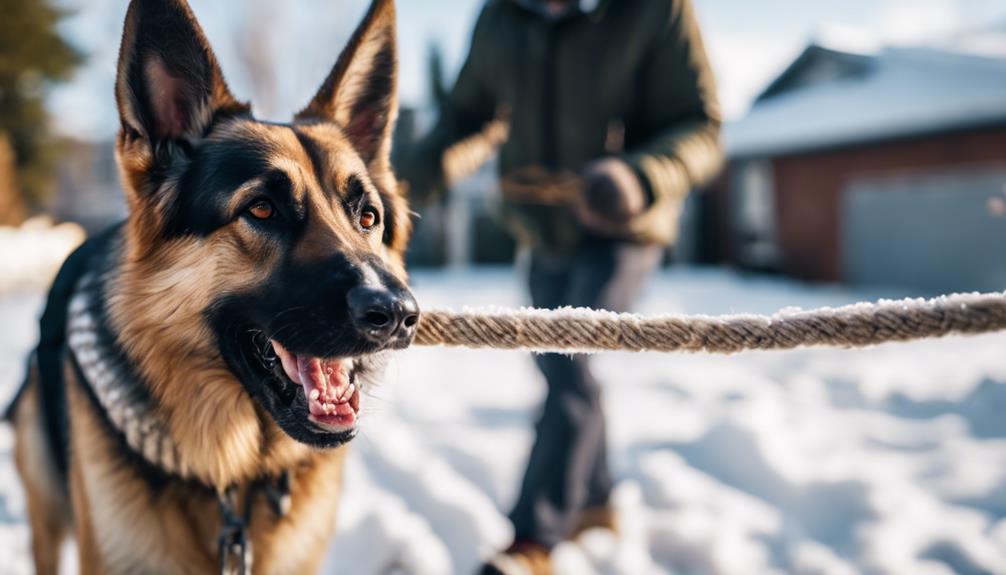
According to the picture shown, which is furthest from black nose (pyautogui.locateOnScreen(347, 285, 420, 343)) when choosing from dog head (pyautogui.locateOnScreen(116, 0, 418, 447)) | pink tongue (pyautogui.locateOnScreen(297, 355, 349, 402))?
pink tongue (pyautogui.locateOnScreen(297, 355, 349, 402))

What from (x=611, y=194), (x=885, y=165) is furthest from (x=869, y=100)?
(x=611, y=194)

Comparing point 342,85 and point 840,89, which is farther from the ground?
point 840,89

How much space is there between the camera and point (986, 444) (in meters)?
Result: 3.75

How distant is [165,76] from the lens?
1592mm

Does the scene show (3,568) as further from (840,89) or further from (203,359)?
(840,89)

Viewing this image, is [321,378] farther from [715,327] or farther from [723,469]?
[723,469]

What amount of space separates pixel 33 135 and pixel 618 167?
74.3 ft

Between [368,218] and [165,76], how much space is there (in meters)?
0.57

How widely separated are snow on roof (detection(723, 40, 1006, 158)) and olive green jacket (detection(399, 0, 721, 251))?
9990 millimetres

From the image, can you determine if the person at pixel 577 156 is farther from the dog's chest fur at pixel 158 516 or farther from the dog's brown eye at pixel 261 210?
the dog's brown eye at pixel 261 210

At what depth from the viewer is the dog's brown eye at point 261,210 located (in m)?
1.61

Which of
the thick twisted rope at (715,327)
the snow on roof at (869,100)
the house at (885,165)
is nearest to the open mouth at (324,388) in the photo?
the thick twisted rope at (715,327)

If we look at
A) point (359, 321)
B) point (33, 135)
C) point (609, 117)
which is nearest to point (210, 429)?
point (359, 321)

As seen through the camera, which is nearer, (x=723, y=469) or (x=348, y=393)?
(x=348, y=393)
